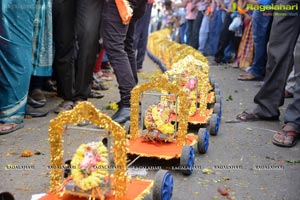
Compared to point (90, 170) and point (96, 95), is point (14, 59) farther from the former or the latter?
point (90, 170)

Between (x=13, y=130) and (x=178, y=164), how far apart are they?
4.98 ft

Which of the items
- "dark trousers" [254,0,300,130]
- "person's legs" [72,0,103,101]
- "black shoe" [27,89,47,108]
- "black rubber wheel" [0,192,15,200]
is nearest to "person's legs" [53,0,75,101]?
"person's legs" [72,0,103,101]

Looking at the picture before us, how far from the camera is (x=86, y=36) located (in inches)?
161

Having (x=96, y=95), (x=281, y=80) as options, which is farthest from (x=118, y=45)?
(x=281, y=80)

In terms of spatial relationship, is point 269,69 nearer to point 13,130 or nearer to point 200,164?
point 200,164

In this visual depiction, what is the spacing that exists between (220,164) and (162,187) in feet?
3.09

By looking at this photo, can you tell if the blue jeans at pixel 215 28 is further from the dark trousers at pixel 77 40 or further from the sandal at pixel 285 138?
the sandal at pixel 285 138

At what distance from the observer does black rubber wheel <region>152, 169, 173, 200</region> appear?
230 centimetres

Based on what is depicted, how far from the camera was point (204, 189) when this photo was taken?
8.80 ft

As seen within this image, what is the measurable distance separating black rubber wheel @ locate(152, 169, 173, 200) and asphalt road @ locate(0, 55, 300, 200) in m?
0.14

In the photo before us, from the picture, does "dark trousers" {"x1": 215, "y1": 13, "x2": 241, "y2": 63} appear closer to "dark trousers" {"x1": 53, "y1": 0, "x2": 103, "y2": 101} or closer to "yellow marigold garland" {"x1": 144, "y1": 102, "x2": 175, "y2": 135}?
"dark trousers" {"x1": 53, "y1": 0, "x2": 103, "y2": 101}

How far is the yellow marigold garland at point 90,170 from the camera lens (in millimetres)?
2168

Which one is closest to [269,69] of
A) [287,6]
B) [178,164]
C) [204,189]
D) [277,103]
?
[277,103]

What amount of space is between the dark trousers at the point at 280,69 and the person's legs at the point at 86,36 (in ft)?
5.29
